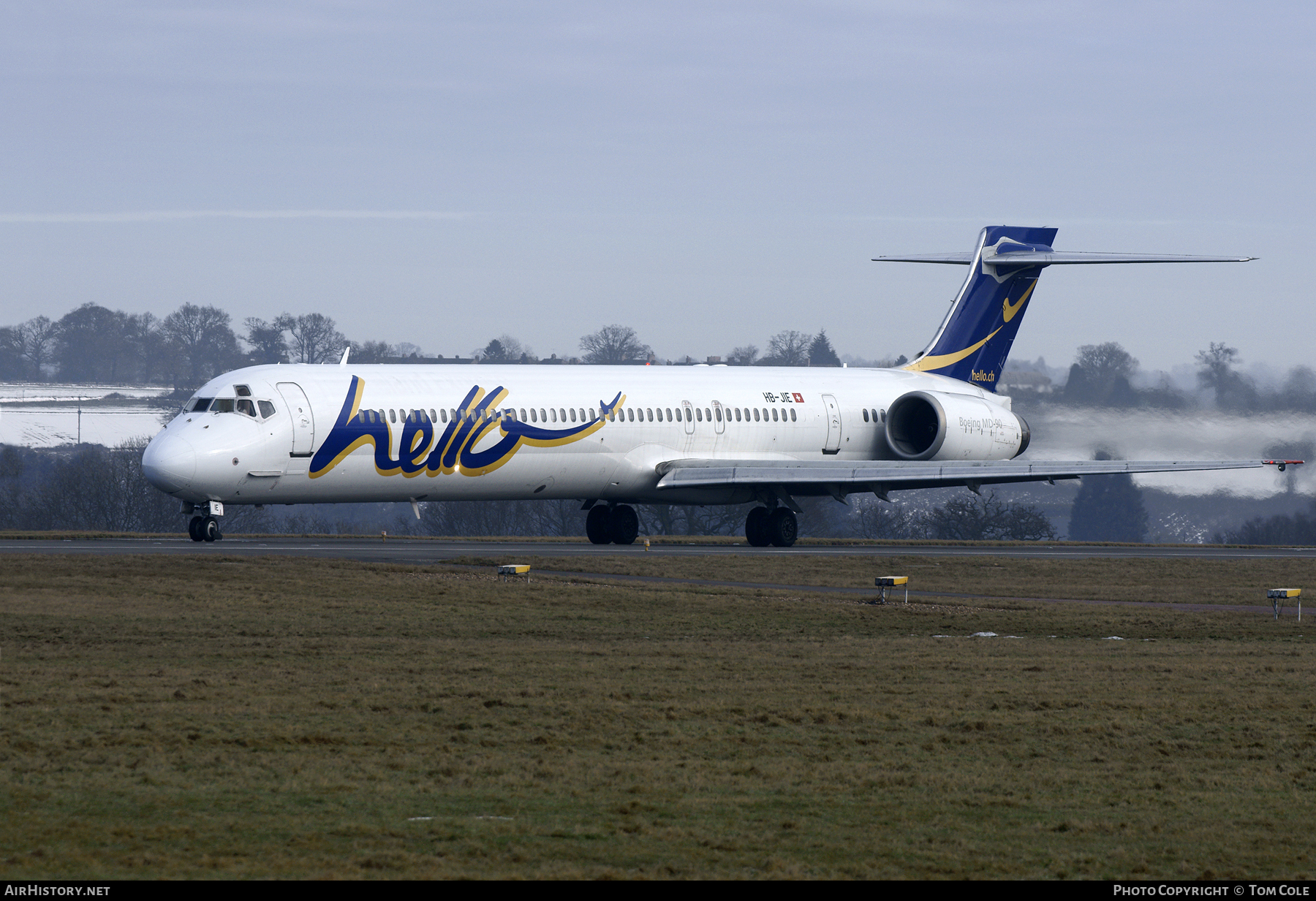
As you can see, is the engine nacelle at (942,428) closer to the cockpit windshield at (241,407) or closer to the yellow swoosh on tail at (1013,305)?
the yellow swoosh on tail at (1013,305)

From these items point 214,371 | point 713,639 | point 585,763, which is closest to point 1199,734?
point 585,763

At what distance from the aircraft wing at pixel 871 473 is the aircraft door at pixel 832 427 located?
289cm

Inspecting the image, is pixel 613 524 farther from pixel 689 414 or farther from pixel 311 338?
pixel 311 338

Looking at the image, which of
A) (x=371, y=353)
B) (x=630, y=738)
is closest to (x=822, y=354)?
(x=371, y=353)

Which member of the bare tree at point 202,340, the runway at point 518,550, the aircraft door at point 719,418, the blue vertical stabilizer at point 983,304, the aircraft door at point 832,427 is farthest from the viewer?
the bare tree at point 202,340

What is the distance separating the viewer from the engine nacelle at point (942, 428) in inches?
1906

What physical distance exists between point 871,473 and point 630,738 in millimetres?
28004

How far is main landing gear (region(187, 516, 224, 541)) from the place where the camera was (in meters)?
38.3

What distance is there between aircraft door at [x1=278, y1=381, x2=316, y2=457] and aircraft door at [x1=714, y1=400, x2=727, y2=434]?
11.7 meters

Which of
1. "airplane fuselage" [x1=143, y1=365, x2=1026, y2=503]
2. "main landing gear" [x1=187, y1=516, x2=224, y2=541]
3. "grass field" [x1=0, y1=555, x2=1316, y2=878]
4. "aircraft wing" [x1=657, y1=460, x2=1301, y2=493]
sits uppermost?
"airplane fuselage" [x1=143, y1=365, x2=1026, y2=503]

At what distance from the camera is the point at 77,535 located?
4503 centimetres

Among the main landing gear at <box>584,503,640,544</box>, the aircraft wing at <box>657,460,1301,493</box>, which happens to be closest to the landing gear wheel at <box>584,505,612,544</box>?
the main landing gear at <box>584,503,640,544</box>

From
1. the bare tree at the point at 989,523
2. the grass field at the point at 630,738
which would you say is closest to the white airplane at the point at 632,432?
the grass field at the point at 630,738

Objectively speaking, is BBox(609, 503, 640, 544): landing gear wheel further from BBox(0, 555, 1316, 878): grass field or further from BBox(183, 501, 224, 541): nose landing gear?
BBox(0, 555, 1316, 878): grass field
